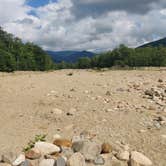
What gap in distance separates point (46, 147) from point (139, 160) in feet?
4.93

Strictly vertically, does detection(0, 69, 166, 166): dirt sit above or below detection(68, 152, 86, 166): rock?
above

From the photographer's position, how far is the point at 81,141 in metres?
6.38

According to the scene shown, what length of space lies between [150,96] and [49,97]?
101 inches

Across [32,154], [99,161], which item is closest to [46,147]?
[32,154]

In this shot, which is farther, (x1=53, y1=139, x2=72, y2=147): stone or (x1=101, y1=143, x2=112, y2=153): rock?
(x1=53, y1=139, x2=72, y2=147): stone

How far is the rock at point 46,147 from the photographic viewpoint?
6.20 metres

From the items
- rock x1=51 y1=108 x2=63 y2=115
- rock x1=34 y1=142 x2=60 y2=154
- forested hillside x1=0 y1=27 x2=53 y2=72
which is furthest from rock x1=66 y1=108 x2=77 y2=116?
forested hillside x1=0 y1=27 x2=53 y2=72

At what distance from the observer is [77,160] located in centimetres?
586

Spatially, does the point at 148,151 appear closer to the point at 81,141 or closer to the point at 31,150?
the point at 81,141

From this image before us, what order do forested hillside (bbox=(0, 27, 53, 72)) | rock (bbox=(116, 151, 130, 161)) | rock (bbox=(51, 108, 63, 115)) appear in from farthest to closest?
1. forested hillside (bbox=(0, 27, 53, 72))
2. rock (bbox=(51, 108, 63, 115))
3. rock (bbox=(116, 151, 130, 161))

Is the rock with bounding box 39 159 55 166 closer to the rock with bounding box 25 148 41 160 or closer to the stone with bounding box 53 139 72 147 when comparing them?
the rock with bounding box 25 148 41 160

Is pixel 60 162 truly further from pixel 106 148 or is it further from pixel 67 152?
pixel 106 148

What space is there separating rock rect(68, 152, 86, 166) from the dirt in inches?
34.9

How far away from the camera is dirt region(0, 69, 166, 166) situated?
22.1 feet
